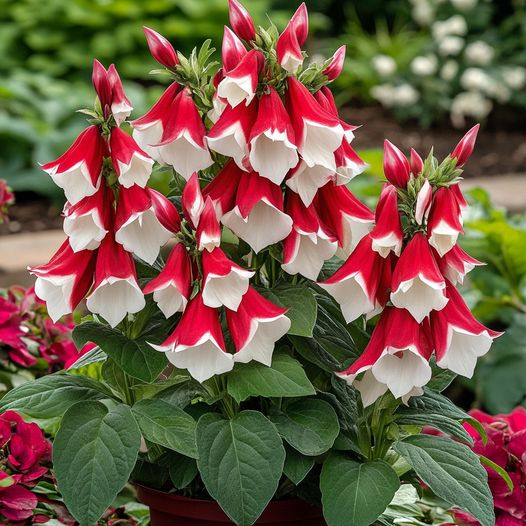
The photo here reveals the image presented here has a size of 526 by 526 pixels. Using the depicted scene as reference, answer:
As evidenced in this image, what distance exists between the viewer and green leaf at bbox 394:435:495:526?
1597 millimetres

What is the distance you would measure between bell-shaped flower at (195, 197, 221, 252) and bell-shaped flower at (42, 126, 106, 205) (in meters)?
0.16

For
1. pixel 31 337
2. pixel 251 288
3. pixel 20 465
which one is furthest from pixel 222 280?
pixel 31 337

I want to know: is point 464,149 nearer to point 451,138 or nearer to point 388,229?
point 388,229

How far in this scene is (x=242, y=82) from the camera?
5.02 ft

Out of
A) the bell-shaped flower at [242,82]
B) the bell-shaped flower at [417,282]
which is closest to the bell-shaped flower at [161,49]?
the bell-shaped flower at [242,82]

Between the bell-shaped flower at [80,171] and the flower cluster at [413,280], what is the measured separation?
36 cm

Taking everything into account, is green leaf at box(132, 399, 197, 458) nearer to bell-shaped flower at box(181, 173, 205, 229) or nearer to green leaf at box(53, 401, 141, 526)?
green leaf at box(53, 401, 141, 526)

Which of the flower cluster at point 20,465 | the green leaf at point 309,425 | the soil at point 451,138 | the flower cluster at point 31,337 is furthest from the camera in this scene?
the soil at point 451,138

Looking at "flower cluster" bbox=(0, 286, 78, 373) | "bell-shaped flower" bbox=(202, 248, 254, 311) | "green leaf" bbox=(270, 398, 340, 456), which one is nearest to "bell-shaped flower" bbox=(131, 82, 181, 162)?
"bell-shaped flower" bbox=(202, 248, 254, 311)

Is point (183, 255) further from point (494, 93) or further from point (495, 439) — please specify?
point (494, 93)

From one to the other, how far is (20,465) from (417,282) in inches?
30.5

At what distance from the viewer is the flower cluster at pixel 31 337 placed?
227cm

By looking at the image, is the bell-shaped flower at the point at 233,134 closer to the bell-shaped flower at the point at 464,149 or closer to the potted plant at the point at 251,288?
the potted plant at the point at 251,288

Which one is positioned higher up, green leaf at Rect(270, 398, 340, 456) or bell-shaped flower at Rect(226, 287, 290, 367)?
bell-shaped flower at Rect(226, 287, 290, 367)
